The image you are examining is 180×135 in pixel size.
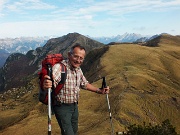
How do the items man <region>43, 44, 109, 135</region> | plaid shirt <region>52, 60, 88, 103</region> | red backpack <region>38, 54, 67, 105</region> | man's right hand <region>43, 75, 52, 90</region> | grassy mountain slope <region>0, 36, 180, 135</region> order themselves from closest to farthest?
man's right hand <region>43, 75, 52, 90</region>, red backpack <region>38, 54, 67, 105</region>, plaid shirt <region>52, 60, 88, 103</region>, man <region>43, 44, 109, 135</region>, grassy mountain slope <region>0, 36, 180, 135</region>

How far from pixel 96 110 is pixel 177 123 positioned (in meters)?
33.0

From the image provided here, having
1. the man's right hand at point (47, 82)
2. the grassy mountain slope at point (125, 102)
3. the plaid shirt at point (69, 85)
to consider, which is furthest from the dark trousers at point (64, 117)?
the grassy mountain slope at point (125, 102)

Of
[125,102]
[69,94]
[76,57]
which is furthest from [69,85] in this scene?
[125,102]

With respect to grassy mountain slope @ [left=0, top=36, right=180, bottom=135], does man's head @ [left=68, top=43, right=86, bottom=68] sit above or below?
above

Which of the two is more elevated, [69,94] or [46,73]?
[46,73]

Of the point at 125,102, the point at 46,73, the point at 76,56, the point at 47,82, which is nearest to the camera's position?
the point at 47,82

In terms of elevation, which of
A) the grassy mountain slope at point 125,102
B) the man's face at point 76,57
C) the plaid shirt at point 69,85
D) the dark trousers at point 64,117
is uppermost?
the man's face at point 76,57

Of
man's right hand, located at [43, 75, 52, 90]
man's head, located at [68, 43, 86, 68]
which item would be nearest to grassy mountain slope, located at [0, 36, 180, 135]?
man's head, located at [68, 43, 86, 68]

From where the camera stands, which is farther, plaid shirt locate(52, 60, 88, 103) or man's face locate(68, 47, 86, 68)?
man's face locate(68, 47, 86, 68)

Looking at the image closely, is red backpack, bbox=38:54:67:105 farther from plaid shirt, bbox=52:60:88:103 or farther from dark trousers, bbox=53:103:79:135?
dark trousers, bbox=53:103:79:135

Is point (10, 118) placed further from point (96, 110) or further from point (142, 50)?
point (142, 50)

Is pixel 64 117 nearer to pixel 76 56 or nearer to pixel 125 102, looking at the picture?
pixel 76 56

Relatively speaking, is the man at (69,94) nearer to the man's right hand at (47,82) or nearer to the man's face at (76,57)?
the man's face at (76,57)

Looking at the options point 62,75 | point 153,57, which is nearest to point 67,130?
point 62,75
